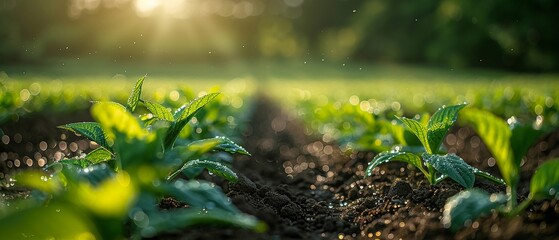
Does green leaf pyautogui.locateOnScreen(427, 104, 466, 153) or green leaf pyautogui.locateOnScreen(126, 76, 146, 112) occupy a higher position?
green leaf pyautogui.locateOnScreen(126, 76, 146, 112)

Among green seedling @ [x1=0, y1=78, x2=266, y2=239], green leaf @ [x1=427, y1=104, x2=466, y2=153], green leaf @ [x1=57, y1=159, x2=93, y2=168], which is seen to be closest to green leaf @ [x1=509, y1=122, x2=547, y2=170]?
green leaf @ [x1=427, y1=104, x2=466, y2=153]

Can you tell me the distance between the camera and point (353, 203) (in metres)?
3.38

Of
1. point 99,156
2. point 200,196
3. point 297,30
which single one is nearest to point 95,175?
point 200,196

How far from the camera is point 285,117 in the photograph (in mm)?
11102

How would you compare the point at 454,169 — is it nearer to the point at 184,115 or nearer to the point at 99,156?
the point at 184,115

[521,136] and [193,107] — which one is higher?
[193,107]

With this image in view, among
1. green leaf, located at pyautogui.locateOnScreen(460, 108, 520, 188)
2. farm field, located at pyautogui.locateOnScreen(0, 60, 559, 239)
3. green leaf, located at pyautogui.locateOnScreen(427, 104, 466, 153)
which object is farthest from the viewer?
green leaf, located at pyautogui.locateOnScreen(427, 104, 466, 153)

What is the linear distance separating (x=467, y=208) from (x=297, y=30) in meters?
54.8

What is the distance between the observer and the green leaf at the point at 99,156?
8.99 ft

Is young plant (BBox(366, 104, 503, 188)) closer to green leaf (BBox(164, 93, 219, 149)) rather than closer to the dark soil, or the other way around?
the dark soil

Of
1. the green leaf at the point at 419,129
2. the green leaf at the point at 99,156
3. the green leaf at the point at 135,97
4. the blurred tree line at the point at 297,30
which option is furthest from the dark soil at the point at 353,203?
the blurred tree line at the point at 297,30

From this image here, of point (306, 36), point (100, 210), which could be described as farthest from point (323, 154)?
point (306, 36)

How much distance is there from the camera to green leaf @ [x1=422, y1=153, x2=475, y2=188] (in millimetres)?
2648

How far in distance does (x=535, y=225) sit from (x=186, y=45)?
1628 inches
